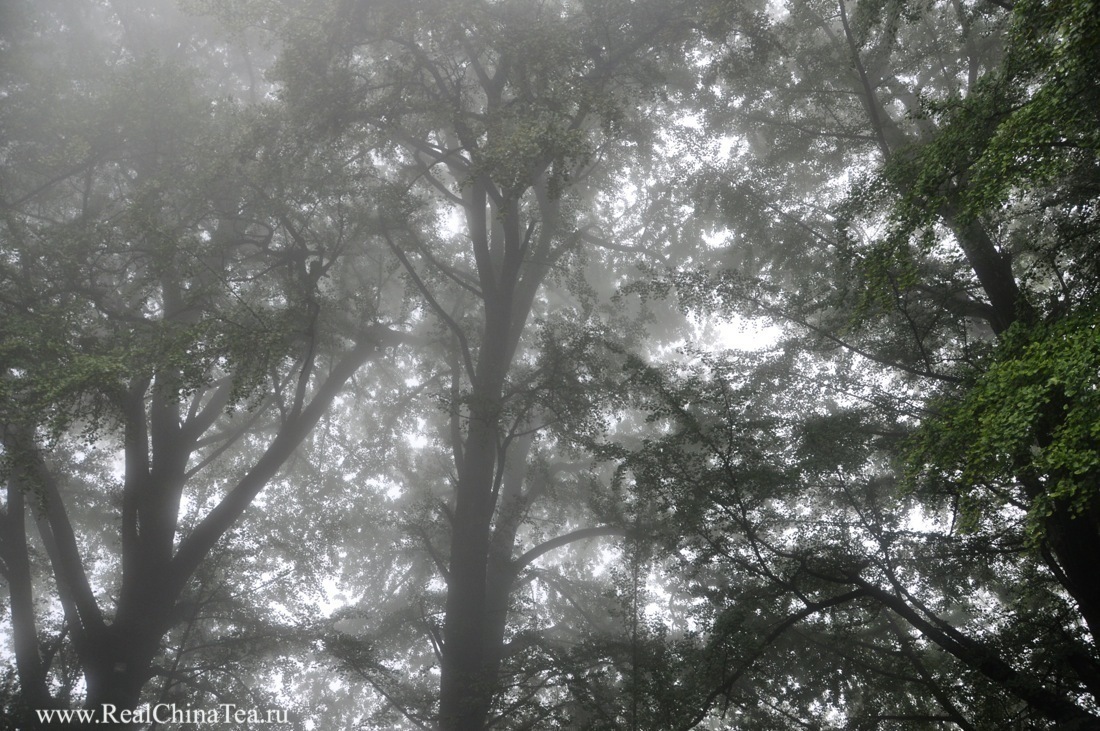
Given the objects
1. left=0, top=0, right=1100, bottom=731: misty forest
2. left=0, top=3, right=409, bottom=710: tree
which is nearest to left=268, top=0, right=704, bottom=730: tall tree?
left=0, top=0, right=1100, bottom=731: misty forest

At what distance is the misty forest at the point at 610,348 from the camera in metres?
6.32

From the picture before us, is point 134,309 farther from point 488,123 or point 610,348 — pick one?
point 610,348

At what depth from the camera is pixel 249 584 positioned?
39.6ft

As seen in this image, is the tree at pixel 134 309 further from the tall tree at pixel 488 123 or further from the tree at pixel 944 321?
the tree at pixel 944 321

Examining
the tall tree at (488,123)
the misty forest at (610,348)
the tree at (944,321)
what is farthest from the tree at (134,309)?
the tree at (944,321)

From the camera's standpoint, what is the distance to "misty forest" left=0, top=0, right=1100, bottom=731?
6316 millimetres

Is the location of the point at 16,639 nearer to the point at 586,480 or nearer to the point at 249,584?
the point at 249,584

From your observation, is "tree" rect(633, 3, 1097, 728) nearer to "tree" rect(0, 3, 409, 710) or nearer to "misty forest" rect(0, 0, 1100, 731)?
"misty forest" rect(0, 0, 1100, 731)

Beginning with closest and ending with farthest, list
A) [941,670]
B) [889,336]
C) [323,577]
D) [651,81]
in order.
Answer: [941,670] < [889,336] < [651,81] < [323,577]

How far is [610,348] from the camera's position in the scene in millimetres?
9359

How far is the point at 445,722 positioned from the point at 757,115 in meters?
9.18

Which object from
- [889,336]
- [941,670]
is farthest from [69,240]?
[941,670]

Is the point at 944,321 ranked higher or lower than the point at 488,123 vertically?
lower

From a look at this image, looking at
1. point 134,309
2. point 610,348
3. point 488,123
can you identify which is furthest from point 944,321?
point 134,309
